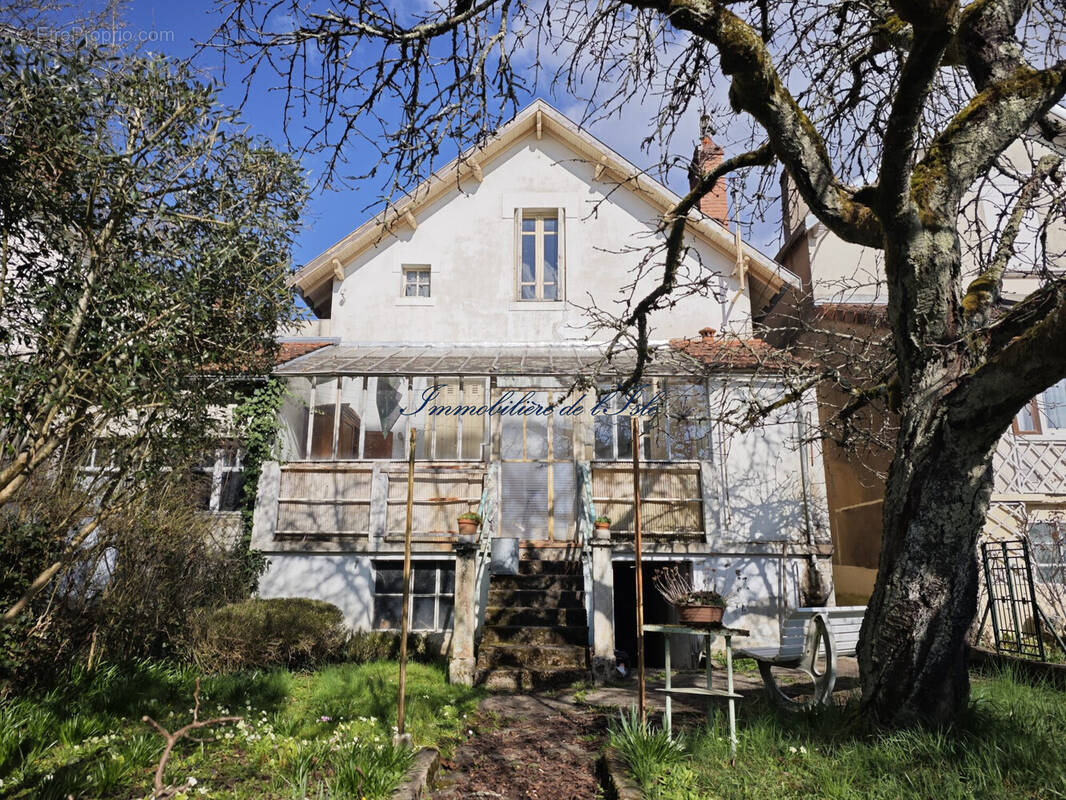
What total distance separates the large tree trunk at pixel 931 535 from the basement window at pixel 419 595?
7.64 metres

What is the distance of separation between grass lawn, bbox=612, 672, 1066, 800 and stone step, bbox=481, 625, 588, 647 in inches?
155

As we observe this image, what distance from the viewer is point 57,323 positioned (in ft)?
16.0

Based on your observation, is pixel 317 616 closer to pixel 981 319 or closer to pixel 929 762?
pixel 929 762

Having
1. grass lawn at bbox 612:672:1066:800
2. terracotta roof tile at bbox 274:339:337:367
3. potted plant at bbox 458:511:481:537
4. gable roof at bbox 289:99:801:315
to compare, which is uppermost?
gable roof at bbox 289:99:801:315

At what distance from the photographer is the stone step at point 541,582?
33.0 ft

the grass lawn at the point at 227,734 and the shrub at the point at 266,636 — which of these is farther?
the shrub at the point at 266,636

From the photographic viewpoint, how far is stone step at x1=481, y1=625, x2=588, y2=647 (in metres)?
8.85

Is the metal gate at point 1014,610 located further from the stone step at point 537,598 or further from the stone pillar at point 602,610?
the stone step at point 537,598

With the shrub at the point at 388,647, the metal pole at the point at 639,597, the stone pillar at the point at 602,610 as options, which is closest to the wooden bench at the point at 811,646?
the metal pole at the point at 639,597

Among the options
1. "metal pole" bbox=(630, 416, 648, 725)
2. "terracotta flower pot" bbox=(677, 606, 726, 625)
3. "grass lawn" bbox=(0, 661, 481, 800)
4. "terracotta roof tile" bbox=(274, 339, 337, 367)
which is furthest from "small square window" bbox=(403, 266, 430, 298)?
"terracotta flower pot" bbox=(677, 606, 726, 625)

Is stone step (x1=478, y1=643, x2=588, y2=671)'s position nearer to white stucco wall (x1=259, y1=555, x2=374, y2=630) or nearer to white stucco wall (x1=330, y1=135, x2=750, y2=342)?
white stucco wall (x1=259, y1=555, x2=374, y2=630)

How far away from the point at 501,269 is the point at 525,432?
344 centimetres

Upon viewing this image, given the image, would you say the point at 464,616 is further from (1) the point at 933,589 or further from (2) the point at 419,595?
(1) the point at 933,589

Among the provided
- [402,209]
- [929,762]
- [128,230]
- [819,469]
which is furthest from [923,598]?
[402,209]
